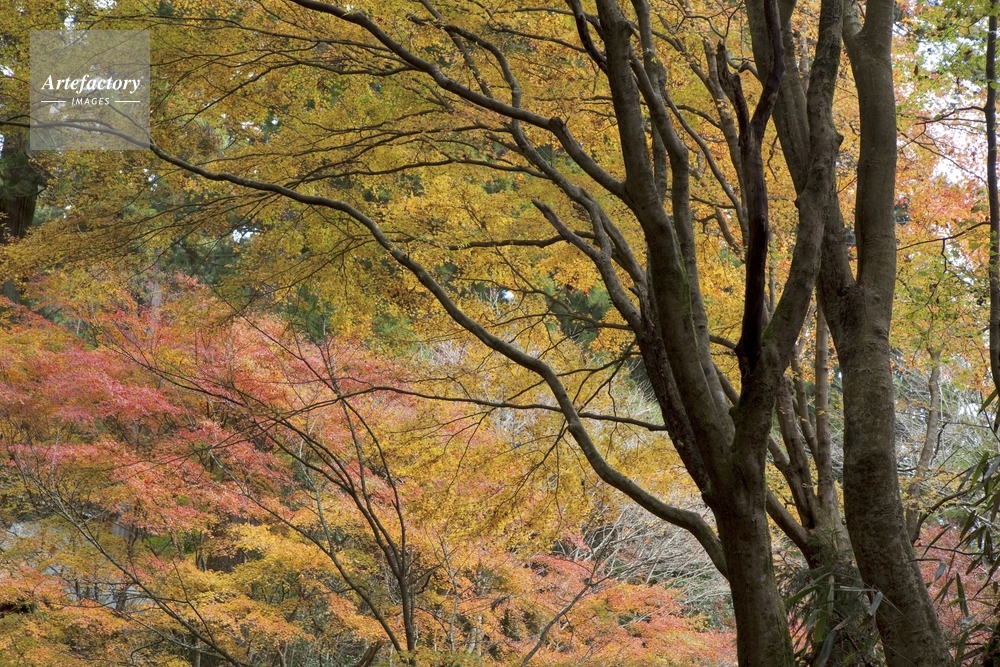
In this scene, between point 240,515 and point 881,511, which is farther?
point 240,515

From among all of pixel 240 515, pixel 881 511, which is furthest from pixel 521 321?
pixel 881 511

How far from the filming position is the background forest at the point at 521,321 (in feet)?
8.05

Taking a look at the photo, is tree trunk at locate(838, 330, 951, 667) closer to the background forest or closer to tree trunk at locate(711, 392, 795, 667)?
the background forest

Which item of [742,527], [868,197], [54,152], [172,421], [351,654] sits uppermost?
[54,152]

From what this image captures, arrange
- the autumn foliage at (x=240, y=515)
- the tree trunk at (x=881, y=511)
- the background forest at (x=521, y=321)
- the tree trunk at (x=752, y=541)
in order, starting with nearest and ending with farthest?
the tree trunk at (x=752, y=541) < the tree trunk at (x=881, y=511) < the background forest at (x=521, y=321) < the autumn foliage at (x=240, y=515)

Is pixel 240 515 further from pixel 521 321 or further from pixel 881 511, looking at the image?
pixel 881 511

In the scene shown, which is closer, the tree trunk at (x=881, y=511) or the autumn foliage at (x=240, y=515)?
the tree trunk at (x=881, y=511)

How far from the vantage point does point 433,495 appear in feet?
18.0

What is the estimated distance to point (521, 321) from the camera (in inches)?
241

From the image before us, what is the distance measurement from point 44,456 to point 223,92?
356 cm

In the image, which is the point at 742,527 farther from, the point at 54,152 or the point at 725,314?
the point at 54,152

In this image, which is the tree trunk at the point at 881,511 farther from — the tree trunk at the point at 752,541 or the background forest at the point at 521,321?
the tree trunk at the point at 752,541

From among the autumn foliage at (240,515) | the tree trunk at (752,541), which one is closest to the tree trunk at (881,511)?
the tree trunk at (752,541)

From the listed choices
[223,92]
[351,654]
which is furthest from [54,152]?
[351,654]
